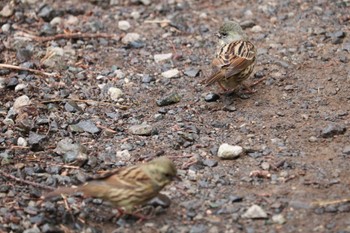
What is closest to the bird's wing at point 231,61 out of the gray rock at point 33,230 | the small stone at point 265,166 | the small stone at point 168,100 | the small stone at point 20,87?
the small stone at point 168,100

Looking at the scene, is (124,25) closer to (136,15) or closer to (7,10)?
(136,15)

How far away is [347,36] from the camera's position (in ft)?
32.3

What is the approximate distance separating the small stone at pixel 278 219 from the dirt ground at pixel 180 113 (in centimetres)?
2

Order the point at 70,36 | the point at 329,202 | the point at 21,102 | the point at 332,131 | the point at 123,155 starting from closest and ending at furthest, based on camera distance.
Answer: the point at 329,202, the point at 123,155, the point at 332,131, the point at 21,102, the point at 70,36

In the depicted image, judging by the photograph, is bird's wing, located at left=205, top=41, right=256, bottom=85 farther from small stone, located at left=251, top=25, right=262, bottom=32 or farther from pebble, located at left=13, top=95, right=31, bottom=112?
pebble, located at left=13, top=95, right=31, bottom=112

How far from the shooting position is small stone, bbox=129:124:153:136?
7.81m

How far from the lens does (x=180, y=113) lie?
8328mm

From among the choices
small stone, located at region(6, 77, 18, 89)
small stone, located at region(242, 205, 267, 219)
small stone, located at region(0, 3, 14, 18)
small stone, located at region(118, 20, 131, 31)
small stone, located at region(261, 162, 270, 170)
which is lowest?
small stone, located at region(261, 162, 270, 170)

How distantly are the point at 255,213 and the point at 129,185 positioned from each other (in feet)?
3.91

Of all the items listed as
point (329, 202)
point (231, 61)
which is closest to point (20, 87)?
point (231, 61)

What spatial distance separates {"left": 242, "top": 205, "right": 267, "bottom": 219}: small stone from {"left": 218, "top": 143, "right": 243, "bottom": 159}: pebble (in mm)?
1087

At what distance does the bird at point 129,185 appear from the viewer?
6.07 meters

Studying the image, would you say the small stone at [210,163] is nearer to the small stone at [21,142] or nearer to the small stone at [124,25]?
the small stone at [21,142]

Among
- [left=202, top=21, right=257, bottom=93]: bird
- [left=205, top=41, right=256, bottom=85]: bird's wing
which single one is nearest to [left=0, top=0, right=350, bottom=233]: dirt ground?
[left=202, top=21, right=257, bottom=93]: bird
